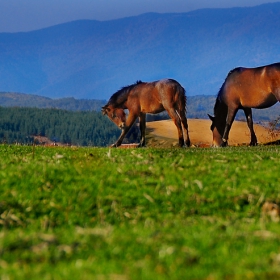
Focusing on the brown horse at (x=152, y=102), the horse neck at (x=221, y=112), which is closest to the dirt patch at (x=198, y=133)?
the horse neck at (x=221, y=112)

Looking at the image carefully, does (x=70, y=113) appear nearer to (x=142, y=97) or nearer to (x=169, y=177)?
(x=142, y=97)

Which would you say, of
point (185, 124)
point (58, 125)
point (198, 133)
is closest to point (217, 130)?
point (185, 124)

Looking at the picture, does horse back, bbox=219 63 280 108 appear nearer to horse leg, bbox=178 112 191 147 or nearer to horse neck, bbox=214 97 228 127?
horse neck, bbox=214 97 228 127

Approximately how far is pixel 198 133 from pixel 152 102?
1183 centimetres

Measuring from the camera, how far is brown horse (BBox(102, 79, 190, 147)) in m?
24.8

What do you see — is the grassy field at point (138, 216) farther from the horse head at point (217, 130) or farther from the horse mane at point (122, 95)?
the horse head at point (217, 130)

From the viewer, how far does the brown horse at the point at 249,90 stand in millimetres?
23375

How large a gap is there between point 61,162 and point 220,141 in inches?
575

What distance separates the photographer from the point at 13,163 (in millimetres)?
13875

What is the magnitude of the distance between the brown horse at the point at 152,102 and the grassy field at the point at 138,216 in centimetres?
840

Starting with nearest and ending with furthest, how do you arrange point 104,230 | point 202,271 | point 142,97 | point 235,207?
point 202,271 < point 104,230 < point 235,207 < point 142,97

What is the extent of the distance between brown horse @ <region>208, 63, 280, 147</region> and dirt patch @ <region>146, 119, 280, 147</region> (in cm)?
826

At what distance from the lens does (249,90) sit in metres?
24.2

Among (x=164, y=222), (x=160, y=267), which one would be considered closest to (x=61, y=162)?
(x=164, y=222)
